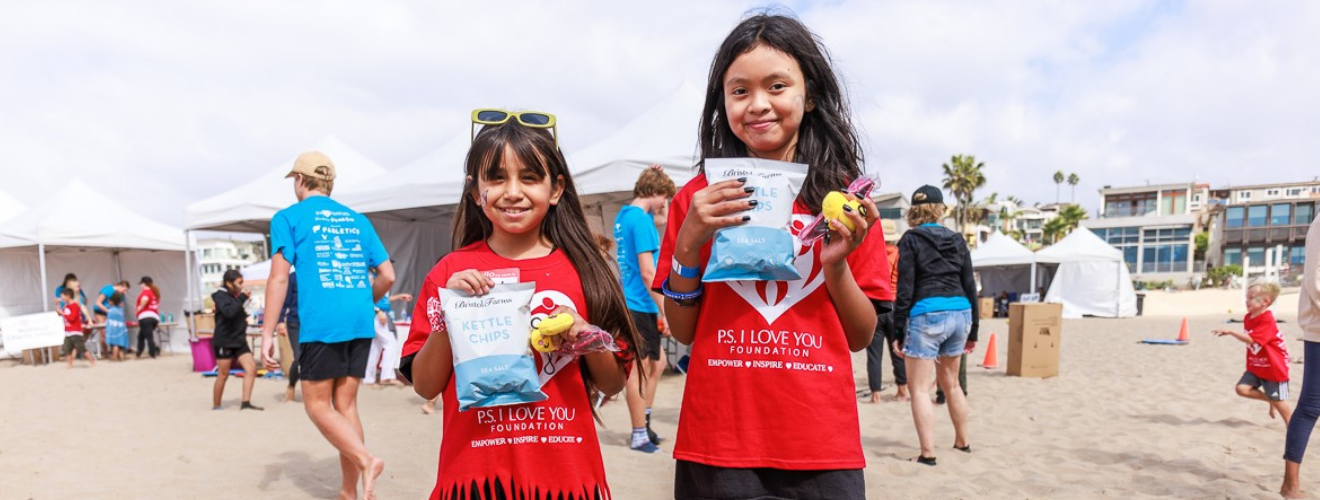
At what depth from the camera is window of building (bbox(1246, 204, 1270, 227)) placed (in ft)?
179

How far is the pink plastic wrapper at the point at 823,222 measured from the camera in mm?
1439

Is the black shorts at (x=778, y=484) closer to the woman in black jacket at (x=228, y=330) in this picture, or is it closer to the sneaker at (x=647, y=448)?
the sneaker at (x=647, y=448)

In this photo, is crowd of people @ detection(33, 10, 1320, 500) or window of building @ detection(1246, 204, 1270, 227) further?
window of building @ detection(1246, 204, 1270, 227)

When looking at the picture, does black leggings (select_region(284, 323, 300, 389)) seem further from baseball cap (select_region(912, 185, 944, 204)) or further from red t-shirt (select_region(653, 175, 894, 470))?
red t-shirt (select_region(653, 175, 894, 470))

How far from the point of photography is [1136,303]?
23.6m

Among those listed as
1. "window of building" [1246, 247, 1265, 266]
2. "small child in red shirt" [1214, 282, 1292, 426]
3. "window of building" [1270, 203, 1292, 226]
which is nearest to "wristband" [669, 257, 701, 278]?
"small child in red shirt" [1214, 282, 1292, 426]

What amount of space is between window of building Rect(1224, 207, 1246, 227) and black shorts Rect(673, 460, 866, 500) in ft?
235

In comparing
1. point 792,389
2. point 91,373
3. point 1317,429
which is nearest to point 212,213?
point 91,373

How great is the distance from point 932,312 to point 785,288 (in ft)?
9.71

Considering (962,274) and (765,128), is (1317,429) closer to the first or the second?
(962,274)

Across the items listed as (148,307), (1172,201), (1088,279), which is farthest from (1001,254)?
(1172,201)

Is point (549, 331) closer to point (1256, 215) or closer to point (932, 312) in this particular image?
point (932, 312)

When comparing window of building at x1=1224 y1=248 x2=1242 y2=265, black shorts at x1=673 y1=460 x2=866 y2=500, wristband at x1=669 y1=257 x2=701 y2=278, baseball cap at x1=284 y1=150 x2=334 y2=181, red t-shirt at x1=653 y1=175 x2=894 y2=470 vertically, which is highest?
baseball cap at x1=284 y1=150 x2=334 y2=181

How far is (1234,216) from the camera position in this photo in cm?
5609
